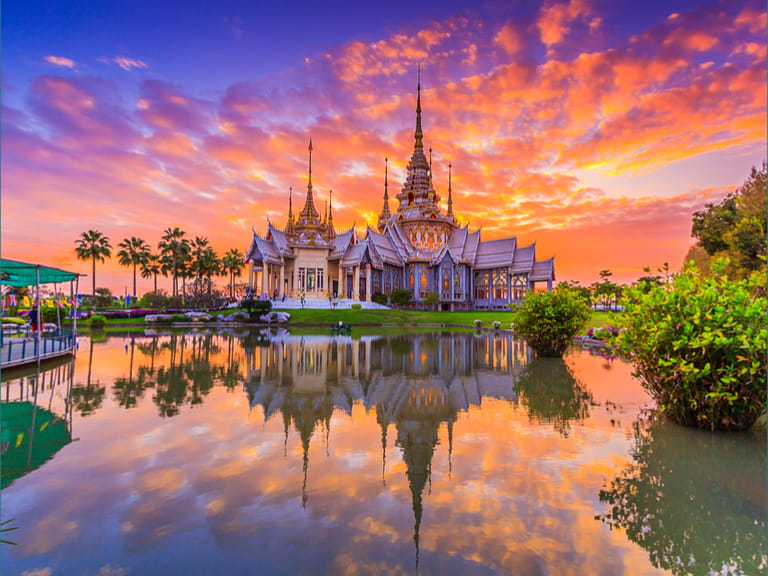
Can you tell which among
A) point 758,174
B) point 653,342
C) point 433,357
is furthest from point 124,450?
point 758,174

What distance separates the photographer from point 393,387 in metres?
10.5

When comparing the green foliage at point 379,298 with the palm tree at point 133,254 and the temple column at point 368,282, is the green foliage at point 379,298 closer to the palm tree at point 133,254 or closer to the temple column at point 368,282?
the temple column at point 368,282

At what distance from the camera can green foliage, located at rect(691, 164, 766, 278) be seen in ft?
49.7

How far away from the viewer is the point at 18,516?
4176 millimetres

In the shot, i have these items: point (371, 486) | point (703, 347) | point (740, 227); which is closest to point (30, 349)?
point (371, 486)

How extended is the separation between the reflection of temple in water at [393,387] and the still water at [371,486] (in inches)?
3.0

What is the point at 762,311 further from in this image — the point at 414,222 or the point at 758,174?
the point at 414,222

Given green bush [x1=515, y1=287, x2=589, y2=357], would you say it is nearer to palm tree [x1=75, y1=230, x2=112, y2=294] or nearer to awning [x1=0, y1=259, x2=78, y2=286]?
awning [x1=0, y1=259, x2=78, y2=286]

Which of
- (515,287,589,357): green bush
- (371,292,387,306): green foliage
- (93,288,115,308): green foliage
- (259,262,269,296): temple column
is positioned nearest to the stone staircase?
(371,292,387,306): green foliage

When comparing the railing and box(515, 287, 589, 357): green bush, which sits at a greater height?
box(515, 287, 589, 357): green bush

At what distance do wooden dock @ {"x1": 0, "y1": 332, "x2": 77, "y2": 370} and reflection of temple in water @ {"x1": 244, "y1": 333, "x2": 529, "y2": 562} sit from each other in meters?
6.79

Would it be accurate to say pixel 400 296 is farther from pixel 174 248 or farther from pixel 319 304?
pixel 174 248

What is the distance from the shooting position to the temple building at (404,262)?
52844 millimetres

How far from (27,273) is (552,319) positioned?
19.6 meters
